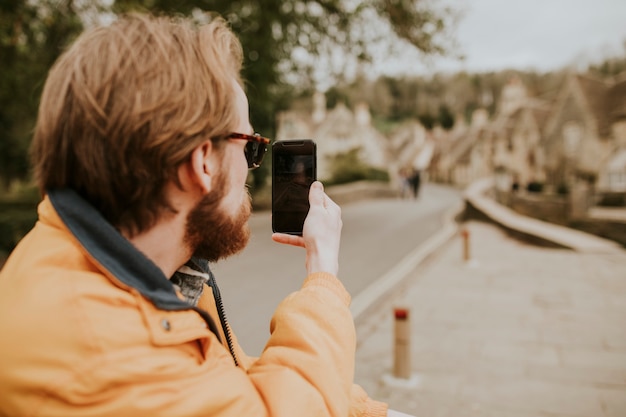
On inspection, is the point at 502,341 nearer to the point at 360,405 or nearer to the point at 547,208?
the point at 360,405

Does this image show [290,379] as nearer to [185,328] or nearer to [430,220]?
[185,328]

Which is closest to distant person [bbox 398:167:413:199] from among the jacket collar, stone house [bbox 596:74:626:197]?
stone house [bbox 596:74:626:197]

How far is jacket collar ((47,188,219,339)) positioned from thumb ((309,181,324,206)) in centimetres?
52

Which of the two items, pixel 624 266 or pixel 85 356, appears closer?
pixel 85 356

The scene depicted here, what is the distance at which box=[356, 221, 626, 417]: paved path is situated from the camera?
4.21m

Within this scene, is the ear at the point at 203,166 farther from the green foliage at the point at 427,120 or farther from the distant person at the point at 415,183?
the green foliage at the point at 427,120

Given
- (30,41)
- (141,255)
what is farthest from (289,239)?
(30,41)

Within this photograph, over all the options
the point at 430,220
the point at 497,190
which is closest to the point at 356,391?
the point at 430,220

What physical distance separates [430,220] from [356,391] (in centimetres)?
1804

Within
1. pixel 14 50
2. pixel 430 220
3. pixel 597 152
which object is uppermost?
pixel 14 50

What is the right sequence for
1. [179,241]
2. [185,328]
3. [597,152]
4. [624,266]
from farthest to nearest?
[597,152]
[624,266]
[179,241]
[185,328]

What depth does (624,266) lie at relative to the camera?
1013 centimetres

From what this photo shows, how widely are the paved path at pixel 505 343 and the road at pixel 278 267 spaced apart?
102 centimetres

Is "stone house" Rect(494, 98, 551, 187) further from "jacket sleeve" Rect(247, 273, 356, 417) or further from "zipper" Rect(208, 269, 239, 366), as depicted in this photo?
"jacket sleeve" Rect(247, 273, 356, 417)
